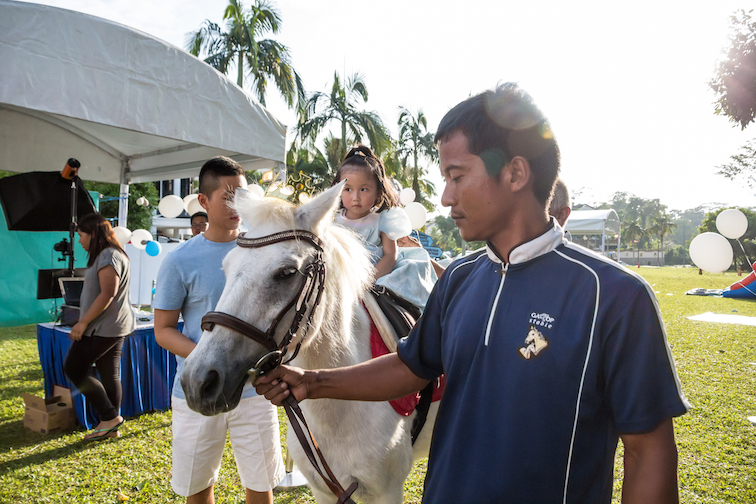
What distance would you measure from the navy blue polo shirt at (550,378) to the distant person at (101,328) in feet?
15.1

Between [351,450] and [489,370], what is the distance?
1.11 metres

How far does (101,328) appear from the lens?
15.1ft

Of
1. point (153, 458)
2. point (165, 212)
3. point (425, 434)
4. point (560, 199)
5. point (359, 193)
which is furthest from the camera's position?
point (165, 212)

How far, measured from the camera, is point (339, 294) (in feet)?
6.50

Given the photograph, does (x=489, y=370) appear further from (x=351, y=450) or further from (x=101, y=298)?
(x=101, y=298)

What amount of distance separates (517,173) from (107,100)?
3.97 m

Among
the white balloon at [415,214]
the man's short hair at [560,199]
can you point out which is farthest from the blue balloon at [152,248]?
the man's short hair at [560,199]

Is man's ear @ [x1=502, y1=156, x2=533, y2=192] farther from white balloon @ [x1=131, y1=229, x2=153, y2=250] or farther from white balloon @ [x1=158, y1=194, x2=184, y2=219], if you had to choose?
white balloon @ [x1=131, y1=229, x2=153, y2=250]

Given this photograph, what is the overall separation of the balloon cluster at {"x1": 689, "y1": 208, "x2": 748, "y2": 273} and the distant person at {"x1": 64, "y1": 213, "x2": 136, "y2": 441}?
10869mm

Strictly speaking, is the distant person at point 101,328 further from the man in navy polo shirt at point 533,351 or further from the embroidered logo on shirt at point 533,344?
the embroidered logo on shirt at point 533,344

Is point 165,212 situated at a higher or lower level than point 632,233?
lower

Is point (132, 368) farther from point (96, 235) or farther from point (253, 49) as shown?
point (253, 49)

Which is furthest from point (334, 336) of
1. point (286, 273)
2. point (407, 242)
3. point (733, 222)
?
point (733, 222)

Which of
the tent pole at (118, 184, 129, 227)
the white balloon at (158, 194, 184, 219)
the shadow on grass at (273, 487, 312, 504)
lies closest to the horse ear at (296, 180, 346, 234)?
the shadow on grass at (273, 487, 312, 504)
